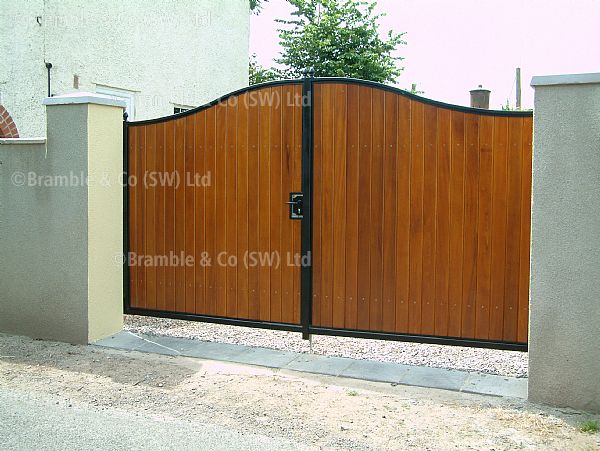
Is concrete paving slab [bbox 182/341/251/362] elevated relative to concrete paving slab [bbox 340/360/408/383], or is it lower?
elevated

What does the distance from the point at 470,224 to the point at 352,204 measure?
1047mm

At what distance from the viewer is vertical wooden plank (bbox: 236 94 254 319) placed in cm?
641

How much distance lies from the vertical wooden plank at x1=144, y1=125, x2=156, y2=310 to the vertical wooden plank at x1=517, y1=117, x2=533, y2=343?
3.62m

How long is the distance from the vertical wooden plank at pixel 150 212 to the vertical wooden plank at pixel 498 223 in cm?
340

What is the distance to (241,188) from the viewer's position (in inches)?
254

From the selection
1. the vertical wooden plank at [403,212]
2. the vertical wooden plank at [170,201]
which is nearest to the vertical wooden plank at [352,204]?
the vertical wooden plank at [403,212]

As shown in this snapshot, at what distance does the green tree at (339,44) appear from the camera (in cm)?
2525

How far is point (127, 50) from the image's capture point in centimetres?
1117

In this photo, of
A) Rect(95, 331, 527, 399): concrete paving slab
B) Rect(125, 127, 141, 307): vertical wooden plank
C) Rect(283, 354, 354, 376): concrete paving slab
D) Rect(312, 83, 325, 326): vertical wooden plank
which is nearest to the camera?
Rect(95, 331, 527, 399): concrete paving slab

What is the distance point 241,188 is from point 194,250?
32.5 inches

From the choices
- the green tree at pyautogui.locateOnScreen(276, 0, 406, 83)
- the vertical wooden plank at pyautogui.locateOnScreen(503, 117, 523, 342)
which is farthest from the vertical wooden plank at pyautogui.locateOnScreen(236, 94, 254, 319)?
the green tree at pyautogui.locateOnScreen(276, 0, 406, 83)

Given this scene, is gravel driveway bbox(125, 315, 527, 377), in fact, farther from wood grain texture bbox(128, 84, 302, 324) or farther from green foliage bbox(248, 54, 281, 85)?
green foliage bbox(248, 54, 281, 85)

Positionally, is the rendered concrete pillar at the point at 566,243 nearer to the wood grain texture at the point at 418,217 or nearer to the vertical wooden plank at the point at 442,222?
the wood grain texture at the point at 418,217

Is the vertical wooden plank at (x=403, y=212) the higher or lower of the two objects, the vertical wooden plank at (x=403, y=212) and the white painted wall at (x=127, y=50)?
the lower
